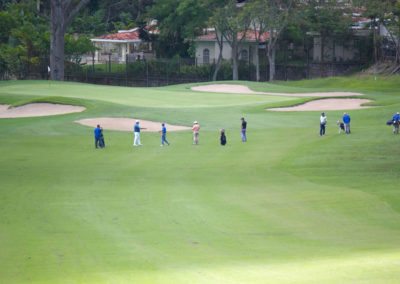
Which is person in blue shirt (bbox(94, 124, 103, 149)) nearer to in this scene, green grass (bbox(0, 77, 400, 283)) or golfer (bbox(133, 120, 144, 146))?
green grass (bbox(0, 77, 400, 283))

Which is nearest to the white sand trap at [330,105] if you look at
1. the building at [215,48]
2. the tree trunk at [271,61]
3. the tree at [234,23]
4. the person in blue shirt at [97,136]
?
the person in blue shirt at [97,136]

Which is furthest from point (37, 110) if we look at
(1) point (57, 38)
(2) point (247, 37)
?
(2) point (247, 37)

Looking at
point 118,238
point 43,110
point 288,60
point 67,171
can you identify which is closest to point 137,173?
point 67,171

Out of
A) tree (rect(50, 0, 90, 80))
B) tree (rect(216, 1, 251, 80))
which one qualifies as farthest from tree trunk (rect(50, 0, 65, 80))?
tree (rect(216, 1, 251, 80))

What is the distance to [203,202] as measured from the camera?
27.5 m

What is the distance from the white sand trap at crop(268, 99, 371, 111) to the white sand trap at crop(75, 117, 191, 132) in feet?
28.4

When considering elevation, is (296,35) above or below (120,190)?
above

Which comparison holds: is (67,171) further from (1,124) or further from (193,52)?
(193,52)

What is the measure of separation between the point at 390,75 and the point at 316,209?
53255 millimetres

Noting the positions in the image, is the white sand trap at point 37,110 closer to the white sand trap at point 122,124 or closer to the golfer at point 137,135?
the white sand trap at point 122,124

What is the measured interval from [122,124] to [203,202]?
21.1m

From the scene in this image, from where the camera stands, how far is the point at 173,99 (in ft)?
198

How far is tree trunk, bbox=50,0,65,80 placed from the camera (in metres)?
80.6

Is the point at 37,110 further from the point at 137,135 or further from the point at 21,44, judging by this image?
the point at 21,44
